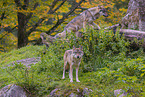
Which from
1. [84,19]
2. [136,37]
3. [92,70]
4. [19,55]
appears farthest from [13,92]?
[84,19]

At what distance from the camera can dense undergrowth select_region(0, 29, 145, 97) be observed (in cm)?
487

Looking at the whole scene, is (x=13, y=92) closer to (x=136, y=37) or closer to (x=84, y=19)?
(x=136, y=37)

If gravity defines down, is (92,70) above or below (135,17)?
below

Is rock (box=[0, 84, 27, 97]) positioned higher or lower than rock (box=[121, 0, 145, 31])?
lower

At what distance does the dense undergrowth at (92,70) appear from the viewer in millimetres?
4867

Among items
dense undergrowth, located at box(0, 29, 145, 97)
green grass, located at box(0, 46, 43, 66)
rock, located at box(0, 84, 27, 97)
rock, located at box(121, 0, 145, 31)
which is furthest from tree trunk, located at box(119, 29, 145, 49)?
rock, located at box(0, 84, 27, 97)

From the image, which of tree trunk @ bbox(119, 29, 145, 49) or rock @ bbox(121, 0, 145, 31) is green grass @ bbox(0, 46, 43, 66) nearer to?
tree trunk @ bbox(119, 29, 145, 49)

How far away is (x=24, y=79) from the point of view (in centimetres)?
512

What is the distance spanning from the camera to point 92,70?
6.88m

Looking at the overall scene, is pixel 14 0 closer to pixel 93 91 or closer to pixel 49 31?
pixel 49 31

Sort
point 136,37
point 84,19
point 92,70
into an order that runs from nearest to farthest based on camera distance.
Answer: point 92,70, point 136,37, point 84,19

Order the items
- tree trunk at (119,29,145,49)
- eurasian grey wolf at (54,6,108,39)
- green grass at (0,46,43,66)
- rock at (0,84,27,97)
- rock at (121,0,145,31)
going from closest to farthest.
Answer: rock at (0,84,27,97)
tree trunk at (119,29,145,49)
rock at (121,0,145,31)
green grass at (0,46,43,66)
eurasian grey wolf at (54,6,108,39)

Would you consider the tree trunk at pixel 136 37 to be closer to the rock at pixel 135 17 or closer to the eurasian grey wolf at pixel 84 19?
the rock at pixel 135 17

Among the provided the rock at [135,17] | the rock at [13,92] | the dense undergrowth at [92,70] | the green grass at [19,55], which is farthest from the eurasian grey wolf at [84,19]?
the rock at [13,92]
